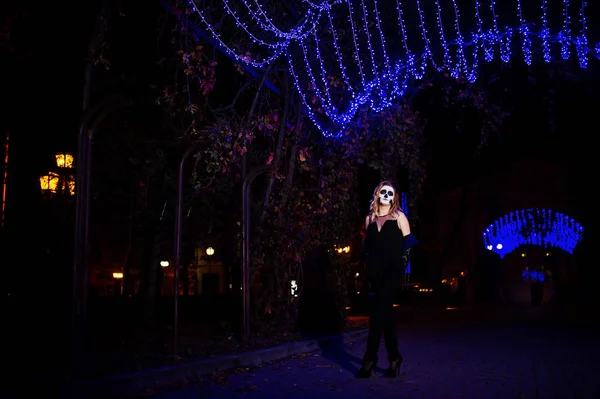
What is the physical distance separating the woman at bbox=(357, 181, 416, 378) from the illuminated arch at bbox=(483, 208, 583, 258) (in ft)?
99.3

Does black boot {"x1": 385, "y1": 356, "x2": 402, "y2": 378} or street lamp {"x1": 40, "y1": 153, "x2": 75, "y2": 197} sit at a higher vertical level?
street lamp {"x1": 40, "y1": 153, "x2": 75, "y2": 197}

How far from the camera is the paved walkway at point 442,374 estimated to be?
7137mm

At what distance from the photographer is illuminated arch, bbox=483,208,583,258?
36.7 meters

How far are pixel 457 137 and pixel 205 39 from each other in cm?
1412

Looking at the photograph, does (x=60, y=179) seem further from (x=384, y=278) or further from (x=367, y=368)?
(x=367, y=368)

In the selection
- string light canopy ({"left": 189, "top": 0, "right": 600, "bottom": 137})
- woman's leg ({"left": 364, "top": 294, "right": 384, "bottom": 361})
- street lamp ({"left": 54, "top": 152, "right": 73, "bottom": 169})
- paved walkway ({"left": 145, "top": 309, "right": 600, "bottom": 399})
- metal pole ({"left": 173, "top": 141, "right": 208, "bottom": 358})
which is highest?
string light canopy ({"left": 189, "top": 0, "right": 600, "bottom": 137})

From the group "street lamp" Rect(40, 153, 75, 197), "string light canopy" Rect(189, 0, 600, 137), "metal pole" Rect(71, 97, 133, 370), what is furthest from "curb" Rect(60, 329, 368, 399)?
"street lamp" Rect(40, 153, 75, 197)

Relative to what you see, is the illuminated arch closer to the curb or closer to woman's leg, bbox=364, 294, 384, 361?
the curb

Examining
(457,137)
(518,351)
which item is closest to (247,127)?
(518,351)

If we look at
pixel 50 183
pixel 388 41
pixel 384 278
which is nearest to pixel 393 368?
pixel 384 278

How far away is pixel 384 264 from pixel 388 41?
366 inches

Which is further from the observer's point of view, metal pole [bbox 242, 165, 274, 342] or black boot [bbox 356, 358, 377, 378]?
metal pole [bbox 242, 165, 274, 342]

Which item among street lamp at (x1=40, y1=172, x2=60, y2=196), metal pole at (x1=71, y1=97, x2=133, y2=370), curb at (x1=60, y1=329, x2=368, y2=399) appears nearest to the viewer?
curb at (x1=60, y1=329, x2=368, y2=399)

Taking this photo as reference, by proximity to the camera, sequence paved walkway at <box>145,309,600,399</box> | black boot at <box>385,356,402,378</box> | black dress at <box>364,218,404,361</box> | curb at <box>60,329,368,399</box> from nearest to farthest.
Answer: curb at <box>60,329,368,399</box> < paved walkway at <box>145,309,600,399</box> < black dress at <box>364,218,404,361</box> < black boot at <box>385,356,402,378</box>
